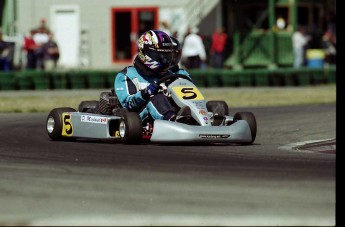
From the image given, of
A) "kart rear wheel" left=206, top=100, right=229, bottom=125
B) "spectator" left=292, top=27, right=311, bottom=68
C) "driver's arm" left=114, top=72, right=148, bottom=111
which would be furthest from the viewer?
"spectator" left=292, top=27, right=311, bottom=68

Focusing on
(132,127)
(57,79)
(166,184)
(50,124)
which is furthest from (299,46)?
(166,184)

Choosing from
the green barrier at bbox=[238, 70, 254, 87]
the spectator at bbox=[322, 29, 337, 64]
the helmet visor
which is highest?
the helmet visor

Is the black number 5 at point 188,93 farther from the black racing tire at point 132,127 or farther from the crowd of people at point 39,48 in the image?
the crowd of people at point 39,48

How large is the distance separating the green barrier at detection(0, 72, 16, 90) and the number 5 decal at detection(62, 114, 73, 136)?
13.7m

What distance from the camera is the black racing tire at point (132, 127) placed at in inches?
456

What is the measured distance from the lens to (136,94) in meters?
12.1

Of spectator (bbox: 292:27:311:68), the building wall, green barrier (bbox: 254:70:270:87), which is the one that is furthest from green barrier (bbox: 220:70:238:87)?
the building wall

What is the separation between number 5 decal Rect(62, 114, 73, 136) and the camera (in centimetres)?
1273

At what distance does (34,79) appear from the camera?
26.8m

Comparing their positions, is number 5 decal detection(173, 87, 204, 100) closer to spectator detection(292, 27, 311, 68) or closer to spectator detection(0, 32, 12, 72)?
spectator detection(0, 32, 12, 72)

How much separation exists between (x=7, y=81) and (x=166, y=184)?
18337 mm

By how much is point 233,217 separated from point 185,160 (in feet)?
10.1

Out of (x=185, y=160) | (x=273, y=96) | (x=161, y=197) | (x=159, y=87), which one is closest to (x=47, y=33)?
(x=273, y=96)

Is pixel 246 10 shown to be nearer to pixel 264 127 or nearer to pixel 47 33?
pixel 47 33
